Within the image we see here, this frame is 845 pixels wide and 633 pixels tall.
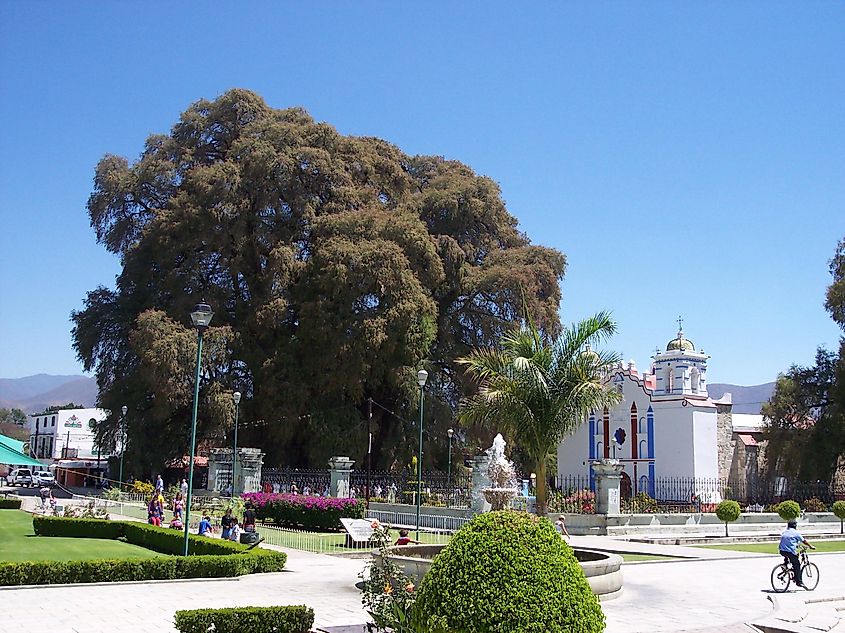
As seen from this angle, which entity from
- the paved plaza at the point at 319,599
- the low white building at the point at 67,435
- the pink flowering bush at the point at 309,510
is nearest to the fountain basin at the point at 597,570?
the paved plaza at the point at 319,599

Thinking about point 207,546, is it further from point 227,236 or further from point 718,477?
point 718,477

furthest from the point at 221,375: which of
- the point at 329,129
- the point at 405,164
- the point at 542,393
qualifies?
the point at 542,393

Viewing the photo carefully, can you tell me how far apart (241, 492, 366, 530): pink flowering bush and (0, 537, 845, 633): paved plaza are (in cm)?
837

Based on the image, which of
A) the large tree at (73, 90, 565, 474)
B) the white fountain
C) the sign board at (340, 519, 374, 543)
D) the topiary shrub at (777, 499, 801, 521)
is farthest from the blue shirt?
the large tree at (73, 90, 565, 474)

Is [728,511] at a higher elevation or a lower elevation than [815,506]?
higher

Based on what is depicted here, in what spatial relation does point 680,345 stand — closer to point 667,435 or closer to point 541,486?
point 667,435

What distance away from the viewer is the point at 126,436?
133ft

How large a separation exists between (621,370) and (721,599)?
38.0 m

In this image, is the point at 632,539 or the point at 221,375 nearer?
Result: the point at 632,539

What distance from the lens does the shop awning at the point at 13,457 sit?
20.4m

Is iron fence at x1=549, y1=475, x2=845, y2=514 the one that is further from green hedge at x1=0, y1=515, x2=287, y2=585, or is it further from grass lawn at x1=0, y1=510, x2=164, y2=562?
grass lawn at x1=0, y1=510, x2=164, y2=562

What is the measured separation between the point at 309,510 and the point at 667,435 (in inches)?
1069

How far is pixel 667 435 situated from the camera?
47.9 metres

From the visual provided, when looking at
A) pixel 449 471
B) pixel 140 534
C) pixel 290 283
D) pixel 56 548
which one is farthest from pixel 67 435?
pixel 56 548
